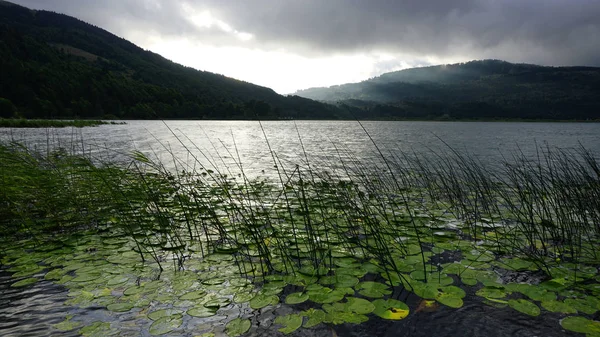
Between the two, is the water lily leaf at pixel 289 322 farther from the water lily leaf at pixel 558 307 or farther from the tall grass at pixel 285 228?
the water lily leaf at pixel 558 307

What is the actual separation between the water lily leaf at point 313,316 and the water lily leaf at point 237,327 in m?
0.66

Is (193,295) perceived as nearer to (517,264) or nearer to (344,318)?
(344,318)

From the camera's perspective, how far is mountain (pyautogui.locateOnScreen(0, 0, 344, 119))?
283 ft

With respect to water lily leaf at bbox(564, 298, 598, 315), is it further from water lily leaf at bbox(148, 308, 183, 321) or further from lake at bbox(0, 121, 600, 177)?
water lily leaf at bbox(148, 308, 183, 321)

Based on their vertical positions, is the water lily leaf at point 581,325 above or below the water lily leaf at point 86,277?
above

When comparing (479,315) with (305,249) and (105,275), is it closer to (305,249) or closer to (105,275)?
(305,249)

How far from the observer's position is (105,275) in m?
4.59

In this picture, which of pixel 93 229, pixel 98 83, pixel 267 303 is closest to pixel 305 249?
pixel 267 303

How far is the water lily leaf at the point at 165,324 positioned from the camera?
333 centimetres

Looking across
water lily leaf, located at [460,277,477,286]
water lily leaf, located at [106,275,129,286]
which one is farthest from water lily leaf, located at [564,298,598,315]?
water lily leaf, located at [106,275,129,286]

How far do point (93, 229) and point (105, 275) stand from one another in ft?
8.64


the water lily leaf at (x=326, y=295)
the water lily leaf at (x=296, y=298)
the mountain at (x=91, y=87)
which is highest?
the mountain at (x=91, y=87)

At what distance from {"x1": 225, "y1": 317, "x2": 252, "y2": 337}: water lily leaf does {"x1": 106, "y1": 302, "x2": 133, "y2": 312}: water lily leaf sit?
1.32 meters

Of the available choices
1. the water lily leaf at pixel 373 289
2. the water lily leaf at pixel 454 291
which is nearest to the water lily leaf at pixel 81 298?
the water lily leaf at pixel 373 289
